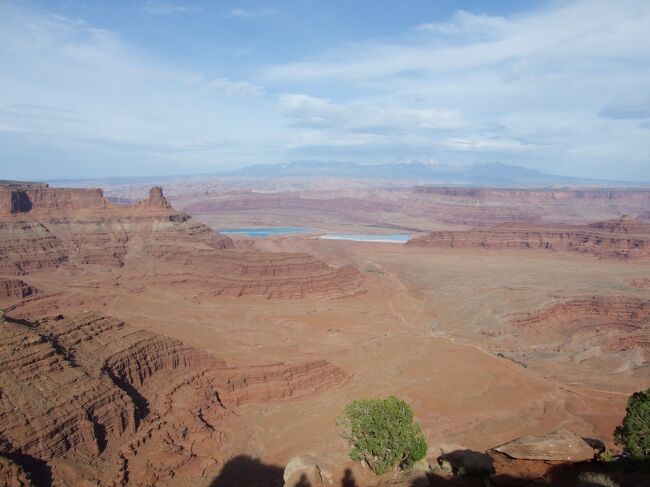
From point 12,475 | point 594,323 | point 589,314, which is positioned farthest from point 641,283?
point 12,475

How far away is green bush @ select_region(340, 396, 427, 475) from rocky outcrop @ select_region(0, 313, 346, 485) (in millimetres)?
9056

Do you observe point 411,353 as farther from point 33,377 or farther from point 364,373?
point 33,377

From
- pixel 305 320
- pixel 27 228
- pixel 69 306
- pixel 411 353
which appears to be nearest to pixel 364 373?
pixel 411 353

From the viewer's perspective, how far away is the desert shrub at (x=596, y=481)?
12.8m

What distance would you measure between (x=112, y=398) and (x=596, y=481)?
22285mm

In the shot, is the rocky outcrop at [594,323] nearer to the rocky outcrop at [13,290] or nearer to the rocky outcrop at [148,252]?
the rocky outcrop at [148,252]

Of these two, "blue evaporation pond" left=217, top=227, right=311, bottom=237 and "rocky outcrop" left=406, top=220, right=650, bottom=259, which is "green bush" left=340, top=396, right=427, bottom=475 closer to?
"rocky outcrop" left=406, top=220, right=650, bottom=259

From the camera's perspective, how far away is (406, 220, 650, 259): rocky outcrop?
91625mm

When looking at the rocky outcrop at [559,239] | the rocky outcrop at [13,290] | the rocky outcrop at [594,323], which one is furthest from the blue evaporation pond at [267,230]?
the rocky outcrop at [594,323]

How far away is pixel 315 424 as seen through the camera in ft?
98.9

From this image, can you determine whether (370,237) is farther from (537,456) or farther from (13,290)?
(537,456)

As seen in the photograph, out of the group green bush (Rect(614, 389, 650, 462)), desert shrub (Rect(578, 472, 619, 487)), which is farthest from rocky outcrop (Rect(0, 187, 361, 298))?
desert shrub (Rect(578, 472, 619, 487))

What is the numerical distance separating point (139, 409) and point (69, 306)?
3416 cm

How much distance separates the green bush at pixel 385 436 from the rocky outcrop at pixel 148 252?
134 ft
